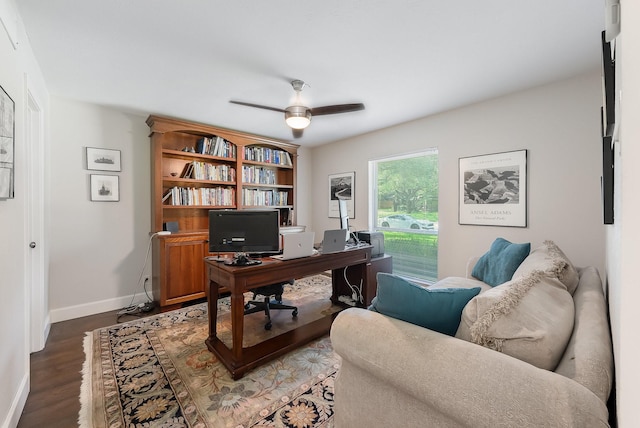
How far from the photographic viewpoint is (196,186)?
3865 mm

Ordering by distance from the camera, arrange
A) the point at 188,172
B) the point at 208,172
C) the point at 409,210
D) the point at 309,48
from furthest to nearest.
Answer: the point at 409,210
the point at 208,172
the point at 188,172
the point at 309,48

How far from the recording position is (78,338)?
2504mm

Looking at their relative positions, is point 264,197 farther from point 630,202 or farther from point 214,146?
point 630,202

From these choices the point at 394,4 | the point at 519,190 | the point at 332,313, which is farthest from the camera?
the point at 332,313

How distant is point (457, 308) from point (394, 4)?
1710 mm

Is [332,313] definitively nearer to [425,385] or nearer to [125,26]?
[425,385]

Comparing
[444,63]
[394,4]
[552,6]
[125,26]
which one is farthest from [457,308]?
[125,26]

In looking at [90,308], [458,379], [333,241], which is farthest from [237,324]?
[90,308]

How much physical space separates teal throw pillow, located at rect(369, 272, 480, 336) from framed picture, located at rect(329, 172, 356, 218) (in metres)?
3.37

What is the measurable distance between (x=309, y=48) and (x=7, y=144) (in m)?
1.89

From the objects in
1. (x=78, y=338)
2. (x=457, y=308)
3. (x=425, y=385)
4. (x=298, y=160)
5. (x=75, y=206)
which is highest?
(x=298, y=160)

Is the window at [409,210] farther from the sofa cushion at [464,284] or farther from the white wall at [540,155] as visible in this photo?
the sofa cushion at [464,284]

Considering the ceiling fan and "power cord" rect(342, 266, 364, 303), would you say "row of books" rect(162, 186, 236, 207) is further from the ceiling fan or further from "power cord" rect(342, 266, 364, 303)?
"power cord" rect(342, 266, 364, 303)

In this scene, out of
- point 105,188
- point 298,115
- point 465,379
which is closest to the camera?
point 465,379
